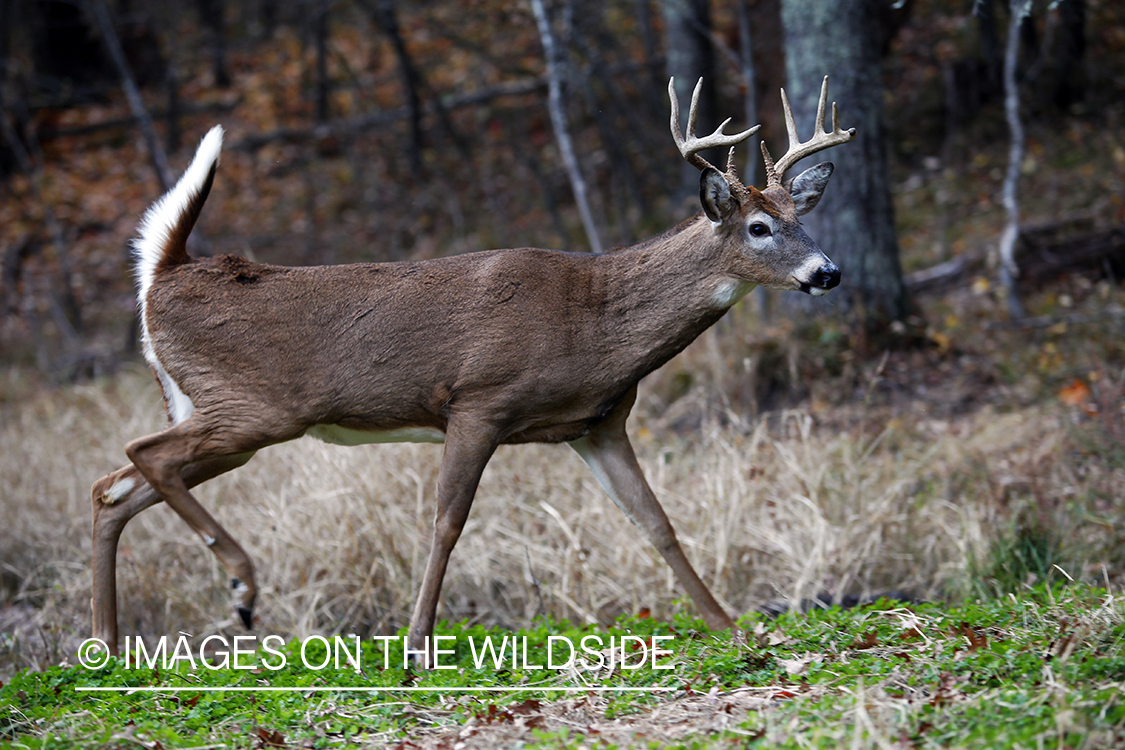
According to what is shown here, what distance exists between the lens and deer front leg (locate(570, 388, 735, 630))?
4.90 m

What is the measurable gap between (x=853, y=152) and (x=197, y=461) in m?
5.42

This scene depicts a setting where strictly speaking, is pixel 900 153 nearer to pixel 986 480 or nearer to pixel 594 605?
pixel 986 480

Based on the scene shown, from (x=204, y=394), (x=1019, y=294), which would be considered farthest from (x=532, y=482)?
(x=1019, y=294)

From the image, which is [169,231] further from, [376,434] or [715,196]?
[715,196]

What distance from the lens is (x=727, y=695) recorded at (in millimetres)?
3748

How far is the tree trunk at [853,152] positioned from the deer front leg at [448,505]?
4233 mm

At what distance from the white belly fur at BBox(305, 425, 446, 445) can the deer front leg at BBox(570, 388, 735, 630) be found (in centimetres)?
73

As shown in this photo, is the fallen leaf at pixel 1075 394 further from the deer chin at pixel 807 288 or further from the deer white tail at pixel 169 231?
the deer white tail at pixel 169 231

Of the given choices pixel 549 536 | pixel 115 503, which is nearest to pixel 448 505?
pixel 549 536

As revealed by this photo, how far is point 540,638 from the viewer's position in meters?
4.86

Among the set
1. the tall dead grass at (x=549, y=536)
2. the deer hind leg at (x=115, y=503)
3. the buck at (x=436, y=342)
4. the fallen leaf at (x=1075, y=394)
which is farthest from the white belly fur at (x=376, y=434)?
the fallen leaf at (x=1075, y=394)

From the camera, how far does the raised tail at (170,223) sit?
4883 millimetres

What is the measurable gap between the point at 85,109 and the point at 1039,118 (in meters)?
15.7

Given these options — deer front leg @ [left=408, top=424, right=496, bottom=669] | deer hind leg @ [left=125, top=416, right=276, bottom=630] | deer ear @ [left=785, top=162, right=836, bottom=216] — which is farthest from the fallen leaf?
deer hind leg @ [left=125, top=416, right=276, bottom=630]
